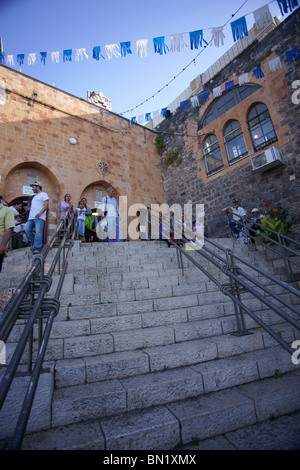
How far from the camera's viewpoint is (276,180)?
8.23 metres

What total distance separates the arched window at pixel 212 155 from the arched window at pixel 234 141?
49 cm

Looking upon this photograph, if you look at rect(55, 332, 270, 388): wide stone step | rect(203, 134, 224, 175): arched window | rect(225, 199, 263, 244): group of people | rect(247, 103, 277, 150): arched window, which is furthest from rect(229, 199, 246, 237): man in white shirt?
Answer: rect(55, 332, 270, 388): wide stone step

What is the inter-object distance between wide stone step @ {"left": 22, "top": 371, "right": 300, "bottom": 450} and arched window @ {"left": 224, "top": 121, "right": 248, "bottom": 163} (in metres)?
9.30

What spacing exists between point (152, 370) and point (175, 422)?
0.57 m

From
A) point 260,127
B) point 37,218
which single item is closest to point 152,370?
point 37,218

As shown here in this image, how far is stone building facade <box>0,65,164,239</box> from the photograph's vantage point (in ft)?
27.6

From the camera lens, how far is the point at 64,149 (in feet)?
31.9

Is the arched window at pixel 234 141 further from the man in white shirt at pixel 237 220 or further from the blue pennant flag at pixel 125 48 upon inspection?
the blue pennant flag at pixel 125 48

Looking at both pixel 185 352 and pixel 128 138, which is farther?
pixel 128 138

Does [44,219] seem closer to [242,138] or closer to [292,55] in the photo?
[242,138]

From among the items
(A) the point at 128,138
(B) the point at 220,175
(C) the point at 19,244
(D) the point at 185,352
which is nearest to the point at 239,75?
(B) the point at 220,175
